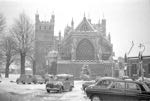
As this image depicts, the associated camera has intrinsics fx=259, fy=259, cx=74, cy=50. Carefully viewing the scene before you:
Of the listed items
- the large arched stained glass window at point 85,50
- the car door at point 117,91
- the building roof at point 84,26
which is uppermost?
the building roof at point 84,26

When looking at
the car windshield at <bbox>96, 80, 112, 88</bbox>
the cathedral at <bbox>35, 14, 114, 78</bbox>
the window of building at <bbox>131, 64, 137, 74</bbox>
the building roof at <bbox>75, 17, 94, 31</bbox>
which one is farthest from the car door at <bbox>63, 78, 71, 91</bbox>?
the building roof at <bbox>75, 17, 94, 31</bbox>

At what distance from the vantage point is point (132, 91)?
13.3m

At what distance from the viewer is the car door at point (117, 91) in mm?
13453

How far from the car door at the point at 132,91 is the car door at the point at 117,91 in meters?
0.26

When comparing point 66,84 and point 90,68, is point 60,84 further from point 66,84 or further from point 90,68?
point 90,68

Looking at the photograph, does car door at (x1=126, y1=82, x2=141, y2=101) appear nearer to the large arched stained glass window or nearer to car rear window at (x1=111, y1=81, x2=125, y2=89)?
car rear window at (x1=111, y1=81, x2=125, y2=89)

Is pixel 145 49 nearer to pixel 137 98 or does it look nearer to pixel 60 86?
pixel 60 86

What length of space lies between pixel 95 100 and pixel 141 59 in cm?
1872

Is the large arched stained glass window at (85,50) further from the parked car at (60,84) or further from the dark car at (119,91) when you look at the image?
the dark car at (119,91)

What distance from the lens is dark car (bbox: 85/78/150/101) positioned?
13141mm

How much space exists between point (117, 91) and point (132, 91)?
78 cm

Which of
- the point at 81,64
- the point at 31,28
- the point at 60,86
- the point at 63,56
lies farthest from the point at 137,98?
the point at 63,56

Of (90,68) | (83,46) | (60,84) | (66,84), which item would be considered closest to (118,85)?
(60,84)

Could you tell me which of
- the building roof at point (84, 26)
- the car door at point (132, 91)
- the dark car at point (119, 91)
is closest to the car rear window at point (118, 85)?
the dark car at point (119, 91)
